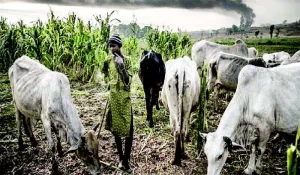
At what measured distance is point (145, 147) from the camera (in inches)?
157

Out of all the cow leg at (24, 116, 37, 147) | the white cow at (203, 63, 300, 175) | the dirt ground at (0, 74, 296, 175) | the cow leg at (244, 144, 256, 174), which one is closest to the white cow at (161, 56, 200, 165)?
the dirt ground at (0, 74, 296, 175)

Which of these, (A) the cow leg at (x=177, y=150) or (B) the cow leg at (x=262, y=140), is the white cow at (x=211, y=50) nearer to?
(A) the cow leg at (x=177, y=150)

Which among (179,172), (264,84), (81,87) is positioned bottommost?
(179,172)

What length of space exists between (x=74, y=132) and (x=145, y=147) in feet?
4.17

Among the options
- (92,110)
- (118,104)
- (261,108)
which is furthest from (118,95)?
(92,110)

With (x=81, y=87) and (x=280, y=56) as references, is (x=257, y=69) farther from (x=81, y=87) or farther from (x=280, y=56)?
(x=280, y=56)

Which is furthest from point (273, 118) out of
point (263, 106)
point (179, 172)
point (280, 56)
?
point (280, 56)

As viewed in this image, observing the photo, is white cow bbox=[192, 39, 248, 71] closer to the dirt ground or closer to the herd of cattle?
the dirt ground

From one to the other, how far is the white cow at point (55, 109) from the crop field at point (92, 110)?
446 millimetres

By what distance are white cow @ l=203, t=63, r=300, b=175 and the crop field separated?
22.7 inches

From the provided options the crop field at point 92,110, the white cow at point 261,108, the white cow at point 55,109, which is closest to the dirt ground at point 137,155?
the crop field at point 92,110

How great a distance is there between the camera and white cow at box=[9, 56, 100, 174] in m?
2.85

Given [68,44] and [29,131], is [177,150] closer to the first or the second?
[29,131]

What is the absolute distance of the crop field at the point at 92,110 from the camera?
11.5ft
